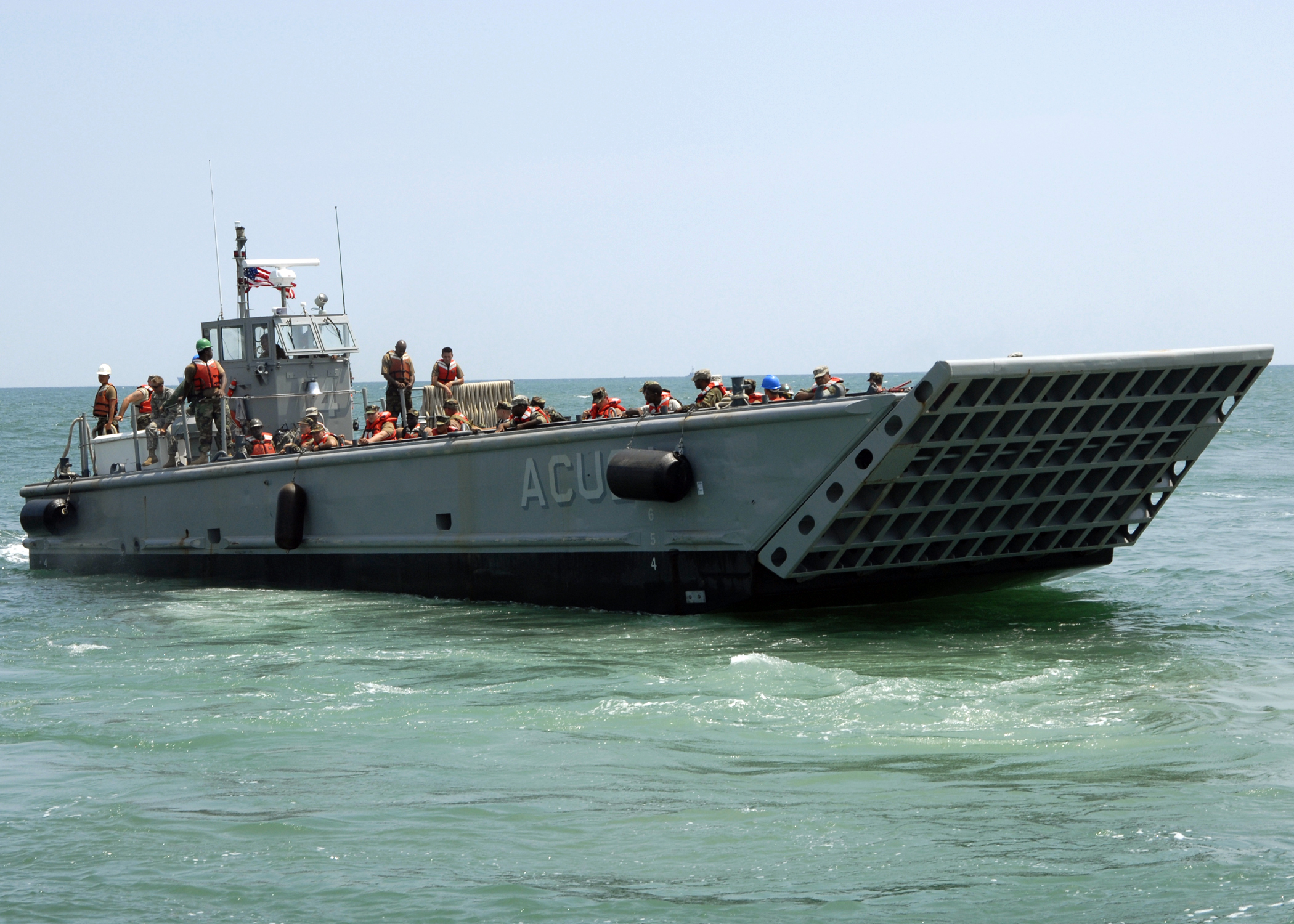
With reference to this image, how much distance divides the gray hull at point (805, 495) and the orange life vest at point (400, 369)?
164cm

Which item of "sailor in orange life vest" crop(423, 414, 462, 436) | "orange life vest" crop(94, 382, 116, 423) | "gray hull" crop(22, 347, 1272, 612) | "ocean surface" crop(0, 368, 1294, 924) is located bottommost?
"ocean surface" crop(0, 368, 1294, 924)

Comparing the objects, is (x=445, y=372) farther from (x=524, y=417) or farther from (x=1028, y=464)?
(x=1028, y=464)

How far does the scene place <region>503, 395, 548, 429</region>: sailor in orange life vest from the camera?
12.5m

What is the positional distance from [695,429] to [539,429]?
1.69m

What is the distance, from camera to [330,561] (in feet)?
46.4

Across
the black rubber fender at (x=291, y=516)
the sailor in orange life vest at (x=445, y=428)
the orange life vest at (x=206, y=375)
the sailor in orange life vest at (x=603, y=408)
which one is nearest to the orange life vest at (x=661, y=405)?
the sailor in orange life vest at (x=603, y=408)

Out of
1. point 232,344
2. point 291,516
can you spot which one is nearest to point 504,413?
point 291,516

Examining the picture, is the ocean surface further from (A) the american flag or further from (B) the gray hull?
(A) the american flag

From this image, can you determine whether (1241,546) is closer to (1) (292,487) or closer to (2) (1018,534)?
(2) (1018,534)

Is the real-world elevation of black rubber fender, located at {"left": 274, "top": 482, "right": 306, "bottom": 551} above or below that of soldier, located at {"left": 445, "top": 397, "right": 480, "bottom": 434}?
below

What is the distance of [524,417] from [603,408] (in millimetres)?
684

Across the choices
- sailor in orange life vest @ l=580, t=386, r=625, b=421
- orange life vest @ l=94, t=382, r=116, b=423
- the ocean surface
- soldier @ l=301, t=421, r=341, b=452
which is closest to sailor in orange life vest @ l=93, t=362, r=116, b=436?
orange life vest @ l=94, t=382, r=116, b=423

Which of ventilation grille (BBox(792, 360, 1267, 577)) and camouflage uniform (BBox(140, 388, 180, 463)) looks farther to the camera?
camouflage uniform (BBox(140, 388, 180, 463))

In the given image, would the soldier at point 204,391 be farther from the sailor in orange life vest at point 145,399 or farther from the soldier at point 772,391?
the soldier at point 772,391
